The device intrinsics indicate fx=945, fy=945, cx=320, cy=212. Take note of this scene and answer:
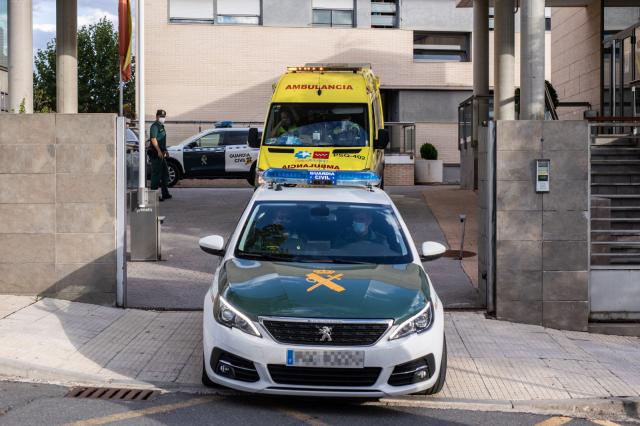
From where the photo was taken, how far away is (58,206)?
10.4 metres

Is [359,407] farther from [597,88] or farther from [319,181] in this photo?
[597,88]

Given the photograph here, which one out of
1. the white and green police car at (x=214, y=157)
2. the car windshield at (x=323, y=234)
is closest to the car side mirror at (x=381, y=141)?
the car windshield at (x=323, y=234)

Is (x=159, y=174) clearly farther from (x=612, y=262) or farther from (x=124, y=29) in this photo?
(x=612, y=262)

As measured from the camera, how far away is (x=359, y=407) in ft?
23.2

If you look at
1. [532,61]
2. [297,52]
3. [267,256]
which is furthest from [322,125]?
[297,52]

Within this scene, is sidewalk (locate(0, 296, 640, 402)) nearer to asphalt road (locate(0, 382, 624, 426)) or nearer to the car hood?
asphalt road (locate(0, 382, 624, 426))

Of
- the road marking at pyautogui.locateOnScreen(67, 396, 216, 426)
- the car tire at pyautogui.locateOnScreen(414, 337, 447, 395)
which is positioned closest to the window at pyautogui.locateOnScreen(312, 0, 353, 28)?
the car tire at pyautogui.locateOnScreen(414, 337, 447, 395)

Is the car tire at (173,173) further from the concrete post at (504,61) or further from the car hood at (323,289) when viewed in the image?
the car hood at (323,289)

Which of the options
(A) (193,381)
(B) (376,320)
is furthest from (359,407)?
(A) (193,381)

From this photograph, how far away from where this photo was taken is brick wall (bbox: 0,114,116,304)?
33.9ft

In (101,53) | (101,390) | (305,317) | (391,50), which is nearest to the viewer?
(305,317)

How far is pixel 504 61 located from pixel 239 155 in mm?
7951

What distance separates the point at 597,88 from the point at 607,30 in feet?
5.09

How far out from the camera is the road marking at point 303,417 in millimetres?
6582
